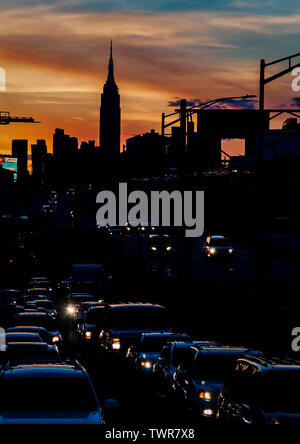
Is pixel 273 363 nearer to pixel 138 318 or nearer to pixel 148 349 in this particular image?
pixel 148 349

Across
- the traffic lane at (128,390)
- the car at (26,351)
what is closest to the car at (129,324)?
the traffic lane at (128,390)

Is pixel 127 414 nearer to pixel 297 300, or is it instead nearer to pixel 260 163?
pixel 260 163

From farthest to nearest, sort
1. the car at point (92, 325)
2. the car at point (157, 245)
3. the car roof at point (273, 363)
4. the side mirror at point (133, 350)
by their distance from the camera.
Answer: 1. the car at point (157, 245)
2. the car at point (92, 325)
3. the side mirror at point (133, 350)
4. the car roof at point (273, 363)

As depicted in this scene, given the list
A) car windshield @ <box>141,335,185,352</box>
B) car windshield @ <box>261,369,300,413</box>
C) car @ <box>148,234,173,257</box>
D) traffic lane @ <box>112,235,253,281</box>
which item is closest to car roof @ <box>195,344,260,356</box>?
car windshield @ <box>261,369,300,413</box>

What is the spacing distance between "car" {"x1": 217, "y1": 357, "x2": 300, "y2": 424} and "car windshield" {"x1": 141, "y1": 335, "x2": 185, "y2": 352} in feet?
33.4

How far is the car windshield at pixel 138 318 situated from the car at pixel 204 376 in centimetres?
953

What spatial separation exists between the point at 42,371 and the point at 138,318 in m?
16.7

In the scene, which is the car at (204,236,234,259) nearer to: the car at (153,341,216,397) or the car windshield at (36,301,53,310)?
the car windshield at (36,301,53,310)

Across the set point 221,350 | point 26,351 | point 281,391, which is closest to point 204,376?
point 221,350

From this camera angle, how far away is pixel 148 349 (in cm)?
2411

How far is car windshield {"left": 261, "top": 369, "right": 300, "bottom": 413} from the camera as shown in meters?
12.4

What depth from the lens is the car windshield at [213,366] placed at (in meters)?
17.6
